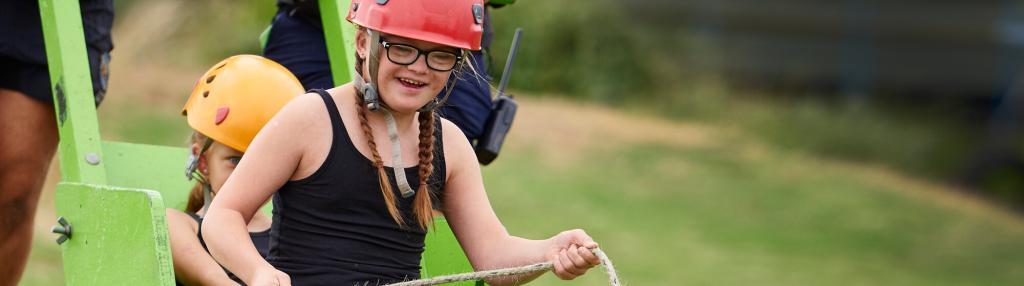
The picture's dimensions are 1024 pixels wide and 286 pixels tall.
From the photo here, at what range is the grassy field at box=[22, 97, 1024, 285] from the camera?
926cm

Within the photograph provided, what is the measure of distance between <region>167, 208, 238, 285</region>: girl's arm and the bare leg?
85cm

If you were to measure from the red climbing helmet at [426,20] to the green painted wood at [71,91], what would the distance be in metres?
0.93

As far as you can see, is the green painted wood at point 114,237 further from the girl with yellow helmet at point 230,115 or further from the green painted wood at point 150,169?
the green painted wood at point 150,169

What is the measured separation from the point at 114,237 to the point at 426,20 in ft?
2.80

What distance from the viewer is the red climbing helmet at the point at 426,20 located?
9.62 ft

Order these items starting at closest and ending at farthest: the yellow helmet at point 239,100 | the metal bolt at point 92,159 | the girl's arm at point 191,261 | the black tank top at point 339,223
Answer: the black tank top at point 339,223, the girl's arm at point 191,261, the metal bolt at point 92,159, the yellow helmet at point 239,100

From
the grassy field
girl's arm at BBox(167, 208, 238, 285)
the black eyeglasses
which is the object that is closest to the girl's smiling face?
the black eyeglasses

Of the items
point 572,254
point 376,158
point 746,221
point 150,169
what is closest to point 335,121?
point 376,158

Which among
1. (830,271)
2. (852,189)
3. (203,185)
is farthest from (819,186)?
(203,185)

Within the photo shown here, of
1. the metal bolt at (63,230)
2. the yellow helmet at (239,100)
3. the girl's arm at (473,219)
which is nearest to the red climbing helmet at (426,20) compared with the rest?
the girl's arm at (473,219)

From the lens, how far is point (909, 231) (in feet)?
34.3

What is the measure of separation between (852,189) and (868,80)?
4.61 feet

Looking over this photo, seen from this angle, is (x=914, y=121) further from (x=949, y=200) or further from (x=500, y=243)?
(x=500, y=243)

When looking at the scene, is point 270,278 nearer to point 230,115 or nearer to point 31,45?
point 230,115
